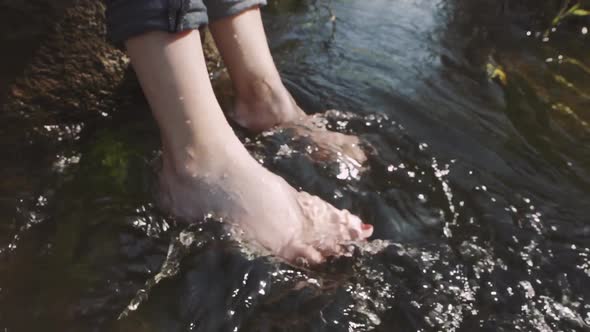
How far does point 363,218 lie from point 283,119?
20.5 inches

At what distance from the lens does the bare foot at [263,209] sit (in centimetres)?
163

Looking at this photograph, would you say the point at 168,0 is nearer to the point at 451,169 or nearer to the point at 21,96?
the point at 21,96

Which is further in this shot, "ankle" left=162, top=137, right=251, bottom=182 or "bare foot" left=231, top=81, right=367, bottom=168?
"bare foot" left=231, top=81, right=367, bottom=168

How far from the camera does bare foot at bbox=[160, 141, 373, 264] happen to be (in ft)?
5.35

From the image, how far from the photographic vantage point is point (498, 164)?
207cm

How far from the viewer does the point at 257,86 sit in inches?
82.7

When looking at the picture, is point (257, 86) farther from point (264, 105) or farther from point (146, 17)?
point (146, 17)

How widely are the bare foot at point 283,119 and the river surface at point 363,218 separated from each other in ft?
0.19

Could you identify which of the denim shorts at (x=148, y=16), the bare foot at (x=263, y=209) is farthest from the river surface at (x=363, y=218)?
the denim shorts at (x=148, y=16)

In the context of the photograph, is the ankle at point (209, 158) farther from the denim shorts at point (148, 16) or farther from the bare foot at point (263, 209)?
the denim shorts at point (148, 16)

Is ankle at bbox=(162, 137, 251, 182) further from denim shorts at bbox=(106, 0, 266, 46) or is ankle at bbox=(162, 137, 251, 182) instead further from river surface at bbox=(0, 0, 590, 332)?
denim shorts at bbox=(106, 0, 266, 46)

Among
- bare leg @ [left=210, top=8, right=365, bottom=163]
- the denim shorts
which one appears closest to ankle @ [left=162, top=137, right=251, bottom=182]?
the denim shorts

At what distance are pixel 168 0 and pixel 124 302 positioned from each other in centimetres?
73

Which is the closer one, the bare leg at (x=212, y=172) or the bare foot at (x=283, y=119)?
the bare leg at (x=212, y=172)
